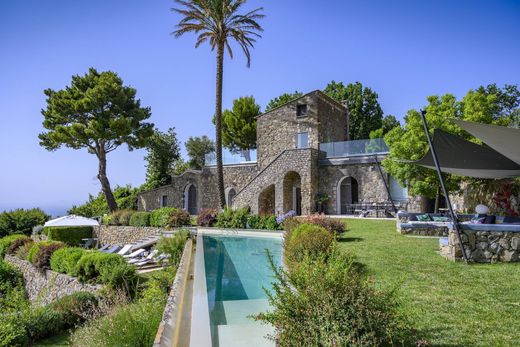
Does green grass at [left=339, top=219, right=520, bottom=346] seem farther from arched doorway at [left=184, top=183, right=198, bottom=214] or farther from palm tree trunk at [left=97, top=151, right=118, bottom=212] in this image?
palm tree trunk at [left=97, top=151, right=118, bottom=212]

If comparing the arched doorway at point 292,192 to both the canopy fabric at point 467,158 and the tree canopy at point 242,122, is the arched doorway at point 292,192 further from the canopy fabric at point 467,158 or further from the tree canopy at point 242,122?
the canopy fabric at point 467,158

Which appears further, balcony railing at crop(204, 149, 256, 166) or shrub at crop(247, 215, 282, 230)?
balcony railing at crop(204, 149, 256, 166)

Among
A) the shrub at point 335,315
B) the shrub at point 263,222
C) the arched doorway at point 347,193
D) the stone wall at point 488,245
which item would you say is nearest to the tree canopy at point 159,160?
the arched doorway at point 347,193

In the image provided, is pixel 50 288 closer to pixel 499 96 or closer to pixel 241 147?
pixel 241 147

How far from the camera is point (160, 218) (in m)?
20.2

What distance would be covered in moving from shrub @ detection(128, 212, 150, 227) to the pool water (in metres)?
6.27

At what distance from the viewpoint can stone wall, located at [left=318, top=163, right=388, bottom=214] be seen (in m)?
20.9

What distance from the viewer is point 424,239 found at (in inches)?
416

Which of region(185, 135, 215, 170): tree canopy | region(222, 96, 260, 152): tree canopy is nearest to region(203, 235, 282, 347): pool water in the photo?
region(222, 96, 260, 152): tree canopy

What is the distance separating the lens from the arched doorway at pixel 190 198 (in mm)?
30250

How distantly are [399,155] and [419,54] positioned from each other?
159 inches

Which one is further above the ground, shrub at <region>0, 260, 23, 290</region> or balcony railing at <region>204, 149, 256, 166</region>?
balcony railing at <region>204, 149, 256, 166</region>

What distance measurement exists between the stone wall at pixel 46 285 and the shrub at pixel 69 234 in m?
3.09

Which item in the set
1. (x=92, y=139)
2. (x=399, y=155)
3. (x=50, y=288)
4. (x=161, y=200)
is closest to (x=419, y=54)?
(x=399, y=155)
